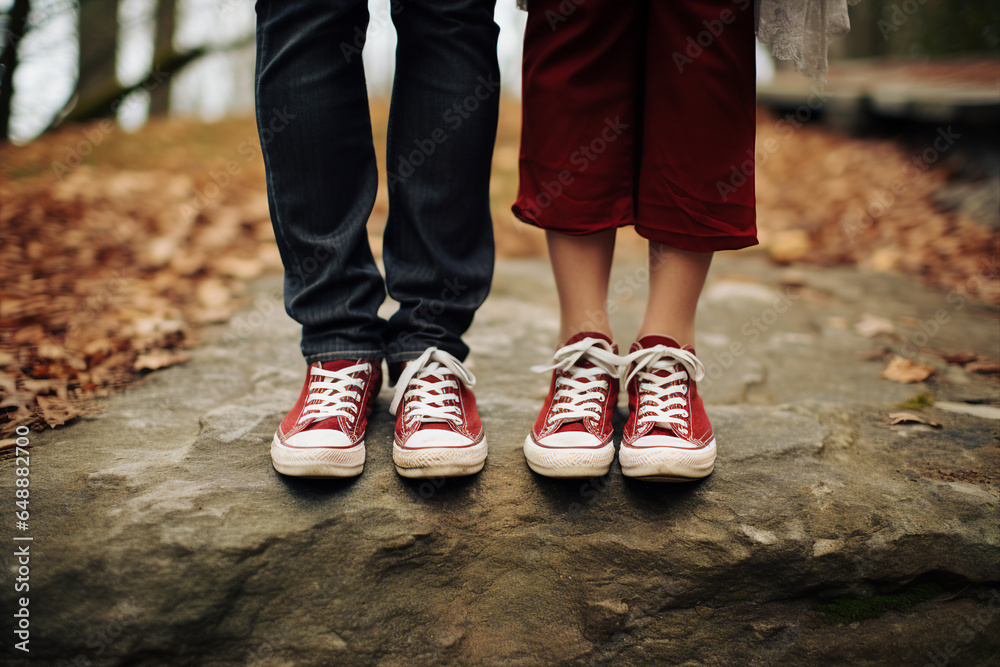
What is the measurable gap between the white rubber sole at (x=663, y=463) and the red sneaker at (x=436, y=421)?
284mm

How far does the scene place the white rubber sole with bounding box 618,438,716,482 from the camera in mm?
1125

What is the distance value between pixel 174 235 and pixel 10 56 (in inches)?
80.3

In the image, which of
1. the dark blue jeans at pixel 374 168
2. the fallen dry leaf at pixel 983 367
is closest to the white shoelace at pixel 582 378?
the dark blue jeans at pixel 374 168

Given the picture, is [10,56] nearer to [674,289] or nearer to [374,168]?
[374,168]

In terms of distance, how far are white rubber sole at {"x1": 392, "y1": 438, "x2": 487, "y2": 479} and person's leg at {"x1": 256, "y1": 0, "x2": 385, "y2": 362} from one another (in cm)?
25

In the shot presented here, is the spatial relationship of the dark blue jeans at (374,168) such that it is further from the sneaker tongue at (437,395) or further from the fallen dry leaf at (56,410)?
the fallen dry leaf at (56,410)

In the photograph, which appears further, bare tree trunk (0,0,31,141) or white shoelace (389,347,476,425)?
bare tree trunk (0,0,31,141)

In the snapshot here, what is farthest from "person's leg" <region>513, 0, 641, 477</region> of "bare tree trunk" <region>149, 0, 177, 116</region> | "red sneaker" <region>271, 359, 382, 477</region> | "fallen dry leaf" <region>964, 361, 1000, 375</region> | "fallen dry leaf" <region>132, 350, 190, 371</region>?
"bare tree trunk" <region>149, 0, 177, 116</region>

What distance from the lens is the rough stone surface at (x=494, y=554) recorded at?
40.5 inches

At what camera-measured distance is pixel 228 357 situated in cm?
179

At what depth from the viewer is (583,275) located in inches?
50.3

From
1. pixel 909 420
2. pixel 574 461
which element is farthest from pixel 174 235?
pixel 909 420

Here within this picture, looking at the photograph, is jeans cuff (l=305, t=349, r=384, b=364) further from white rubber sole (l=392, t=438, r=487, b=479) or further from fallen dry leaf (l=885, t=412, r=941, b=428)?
fallen dry leaf (l=885, t=412, r=941, b=428)

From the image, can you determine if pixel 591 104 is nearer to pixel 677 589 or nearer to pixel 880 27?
pixel 677 589
